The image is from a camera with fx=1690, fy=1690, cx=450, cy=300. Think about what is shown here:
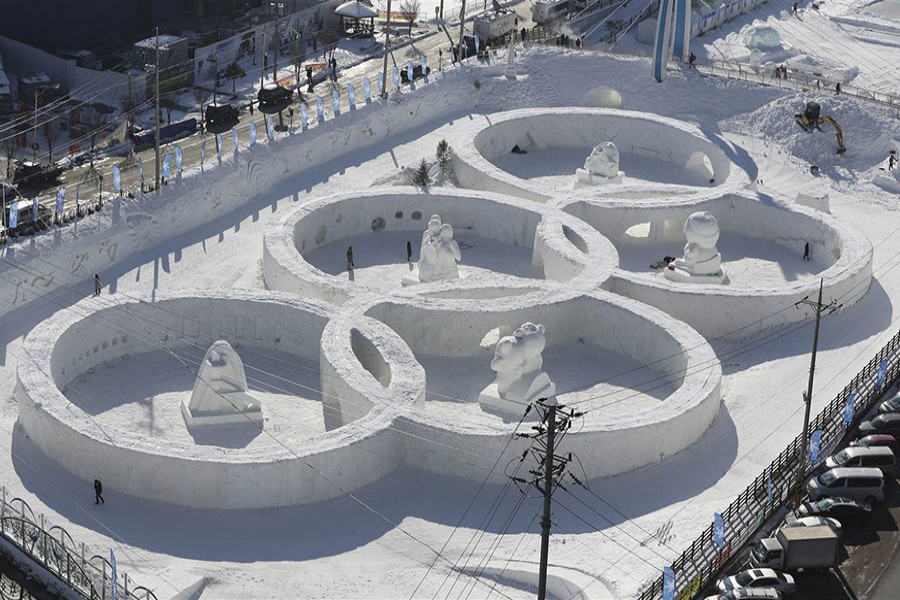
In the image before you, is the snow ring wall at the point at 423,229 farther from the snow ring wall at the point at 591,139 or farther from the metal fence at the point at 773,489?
the metal fence at the point at 773,489

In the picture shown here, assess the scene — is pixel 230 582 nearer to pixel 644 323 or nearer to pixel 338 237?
pixel 644 323

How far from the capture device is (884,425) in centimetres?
6638

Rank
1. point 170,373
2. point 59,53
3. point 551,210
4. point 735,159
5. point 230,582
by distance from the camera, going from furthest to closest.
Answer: point 59,53 < point 735,159 < point 551,210 < point 170,373 < point 230,582

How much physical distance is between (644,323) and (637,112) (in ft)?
94.6

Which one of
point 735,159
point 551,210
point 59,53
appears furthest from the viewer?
point 59,53

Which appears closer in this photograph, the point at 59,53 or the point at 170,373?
the point at 170,373

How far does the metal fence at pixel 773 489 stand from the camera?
185 ft

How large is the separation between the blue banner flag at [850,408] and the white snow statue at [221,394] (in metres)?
23.0

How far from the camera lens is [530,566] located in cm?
5747

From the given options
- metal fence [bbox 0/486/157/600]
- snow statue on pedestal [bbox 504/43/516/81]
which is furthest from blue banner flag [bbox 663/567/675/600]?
snow statue on pedestal [bbox 504/43/516/81]

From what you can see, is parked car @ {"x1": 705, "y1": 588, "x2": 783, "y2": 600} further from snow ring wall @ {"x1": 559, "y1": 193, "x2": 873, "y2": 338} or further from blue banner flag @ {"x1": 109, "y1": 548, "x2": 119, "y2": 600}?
snow ring wall @ {"x1": 559, "y1": 193, "x2": 873, "y2": 338}

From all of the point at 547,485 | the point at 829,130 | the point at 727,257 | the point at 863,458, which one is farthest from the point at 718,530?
the point at 829,130

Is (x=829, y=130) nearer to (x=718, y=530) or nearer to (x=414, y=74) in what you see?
(x=414, y=74)

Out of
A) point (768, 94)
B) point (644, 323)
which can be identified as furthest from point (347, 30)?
point (644, 323)
